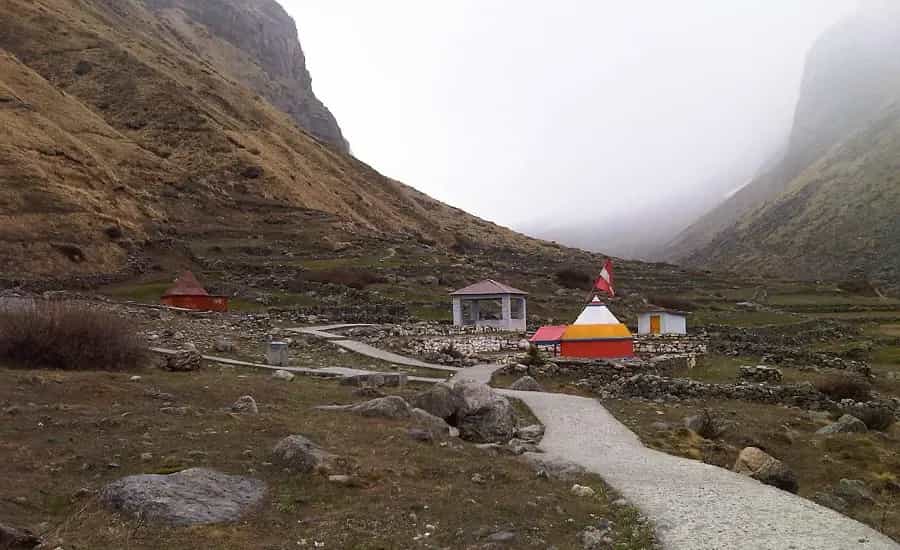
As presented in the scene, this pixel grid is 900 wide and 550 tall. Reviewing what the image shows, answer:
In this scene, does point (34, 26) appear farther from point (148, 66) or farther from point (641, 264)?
point (641, 264)

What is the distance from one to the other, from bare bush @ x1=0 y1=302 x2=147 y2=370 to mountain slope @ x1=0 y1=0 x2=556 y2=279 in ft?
99.7

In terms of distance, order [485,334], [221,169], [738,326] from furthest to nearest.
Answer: [221,169]
[738,326]
[485,334]

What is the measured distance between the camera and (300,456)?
1005 cm

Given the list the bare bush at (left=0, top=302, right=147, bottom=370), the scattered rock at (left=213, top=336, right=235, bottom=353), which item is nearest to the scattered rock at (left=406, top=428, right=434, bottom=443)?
the bare bush at (left=0, top=302, right=147, bottom=370)

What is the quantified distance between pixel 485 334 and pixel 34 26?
90143mm

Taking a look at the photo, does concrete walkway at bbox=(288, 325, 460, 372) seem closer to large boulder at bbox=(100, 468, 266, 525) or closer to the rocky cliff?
large boulder at bbox=(100, 468, 266, 525)

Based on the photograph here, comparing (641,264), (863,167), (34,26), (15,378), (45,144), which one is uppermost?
(34,26)

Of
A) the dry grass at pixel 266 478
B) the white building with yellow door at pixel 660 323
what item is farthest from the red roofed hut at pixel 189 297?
the dry grass at pixel 266 478

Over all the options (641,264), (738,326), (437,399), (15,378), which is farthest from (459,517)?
(641,264)

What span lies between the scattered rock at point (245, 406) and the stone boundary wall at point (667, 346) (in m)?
18.4

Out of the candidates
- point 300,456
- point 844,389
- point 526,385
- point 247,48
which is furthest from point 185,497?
point 247,48

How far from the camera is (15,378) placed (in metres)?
13.6

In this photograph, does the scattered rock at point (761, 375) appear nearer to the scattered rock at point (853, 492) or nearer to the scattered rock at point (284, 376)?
the scattered rock at point (853, 492)

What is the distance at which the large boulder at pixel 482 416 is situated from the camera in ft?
46.4
